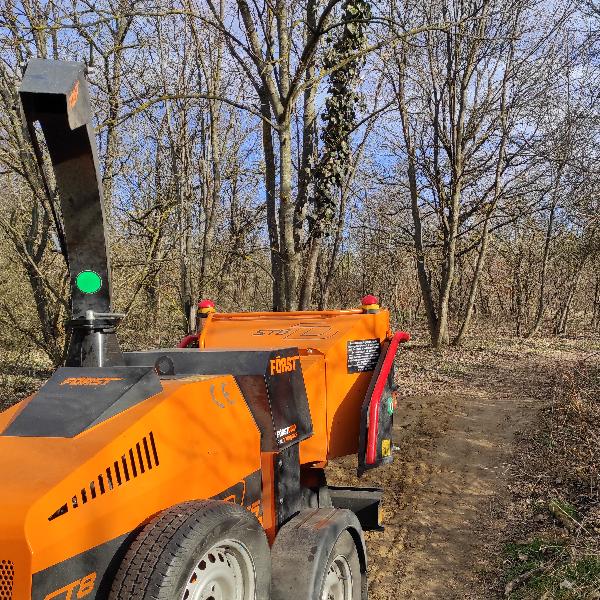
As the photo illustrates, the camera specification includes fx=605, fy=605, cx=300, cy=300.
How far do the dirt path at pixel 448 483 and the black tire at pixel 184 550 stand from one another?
7.79 feet

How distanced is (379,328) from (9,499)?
3.50 m

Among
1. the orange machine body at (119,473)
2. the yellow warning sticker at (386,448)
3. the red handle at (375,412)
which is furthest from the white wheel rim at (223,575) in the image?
the yellow warning sticker at (386,448)

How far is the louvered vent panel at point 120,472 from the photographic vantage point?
208 centimetres

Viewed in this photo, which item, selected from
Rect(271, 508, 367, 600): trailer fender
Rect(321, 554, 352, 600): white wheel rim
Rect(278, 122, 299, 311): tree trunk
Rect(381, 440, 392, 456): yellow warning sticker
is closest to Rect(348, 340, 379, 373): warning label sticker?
Rect(381, 440, 392, 456): yellow warning sticker

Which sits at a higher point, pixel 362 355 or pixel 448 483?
pixel 362 355

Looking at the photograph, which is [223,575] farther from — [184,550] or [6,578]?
[6,578]

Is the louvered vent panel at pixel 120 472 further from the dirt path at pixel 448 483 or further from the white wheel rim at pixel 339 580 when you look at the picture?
the dirt path at pixel 448 483

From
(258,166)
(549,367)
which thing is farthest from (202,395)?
(258,166)

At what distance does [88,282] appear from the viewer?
2895 millimetres

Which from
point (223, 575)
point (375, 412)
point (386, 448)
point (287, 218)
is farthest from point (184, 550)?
point (287, 218)

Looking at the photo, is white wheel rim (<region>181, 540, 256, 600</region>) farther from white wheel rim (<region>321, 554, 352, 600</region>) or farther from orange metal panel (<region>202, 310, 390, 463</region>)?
orange metal panel (<region>202, 310, 390, 463</region>)

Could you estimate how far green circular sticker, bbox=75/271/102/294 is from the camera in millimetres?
2889

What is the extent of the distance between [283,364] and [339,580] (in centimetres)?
123

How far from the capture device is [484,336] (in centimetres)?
2030
